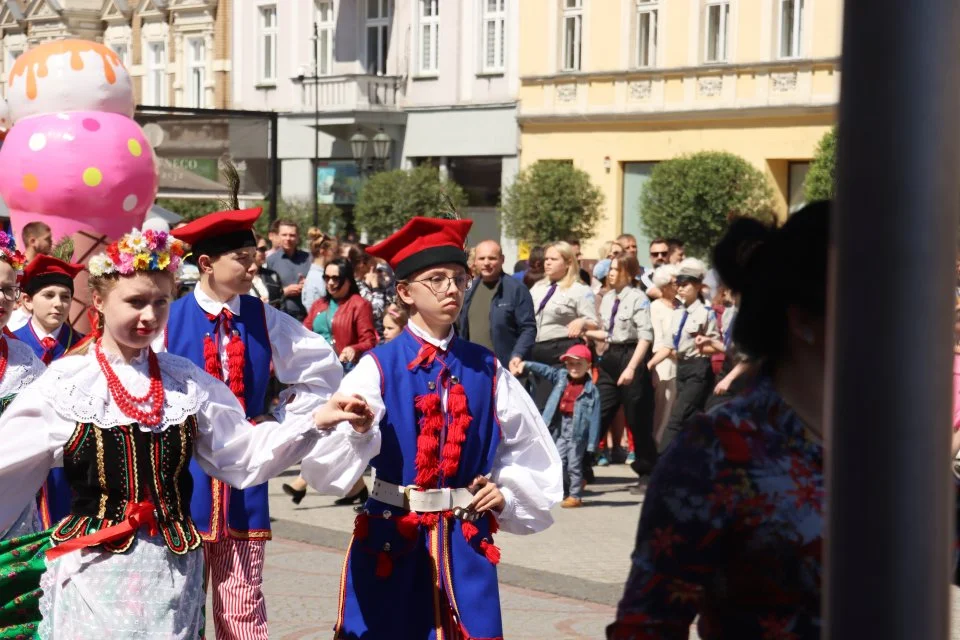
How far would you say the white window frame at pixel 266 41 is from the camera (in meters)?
40.6

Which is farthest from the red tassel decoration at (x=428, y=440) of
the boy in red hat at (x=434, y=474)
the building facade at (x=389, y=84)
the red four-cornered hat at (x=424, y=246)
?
the building facade at (x=389, y=84)

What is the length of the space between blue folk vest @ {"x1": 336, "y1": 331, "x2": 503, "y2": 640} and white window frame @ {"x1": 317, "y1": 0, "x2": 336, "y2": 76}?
111ft

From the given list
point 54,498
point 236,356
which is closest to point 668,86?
point 54,498

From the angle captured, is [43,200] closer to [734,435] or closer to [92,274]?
[92,274]

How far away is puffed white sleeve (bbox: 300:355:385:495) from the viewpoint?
213 inches

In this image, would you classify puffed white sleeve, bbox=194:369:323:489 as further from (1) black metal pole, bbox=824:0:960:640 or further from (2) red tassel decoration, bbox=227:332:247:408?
(1) black metal pole, bbox=824:0:960:640

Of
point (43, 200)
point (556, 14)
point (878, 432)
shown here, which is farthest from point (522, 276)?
point (556, 14)

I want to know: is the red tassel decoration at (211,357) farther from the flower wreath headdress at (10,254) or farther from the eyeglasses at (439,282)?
the eyeglasses at (439,282)

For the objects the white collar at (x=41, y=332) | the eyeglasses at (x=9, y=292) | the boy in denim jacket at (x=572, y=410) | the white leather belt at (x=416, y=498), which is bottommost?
the boy in denim jacket at (x=572, y=410)

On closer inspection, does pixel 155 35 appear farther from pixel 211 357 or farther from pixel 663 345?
pixel 211 357

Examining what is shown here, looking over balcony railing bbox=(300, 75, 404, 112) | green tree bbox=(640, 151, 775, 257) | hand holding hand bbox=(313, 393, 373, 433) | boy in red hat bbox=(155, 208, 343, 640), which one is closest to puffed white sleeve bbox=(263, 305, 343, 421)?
boy in red hat bbox=(155, 208, 343, 640)

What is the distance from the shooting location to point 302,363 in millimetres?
7043

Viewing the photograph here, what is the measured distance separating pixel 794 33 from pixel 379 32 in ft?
38.4

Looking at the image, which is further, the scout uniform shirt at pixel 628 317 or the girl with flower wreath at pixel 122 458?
the scout uniform shirt at pixel 628 317
